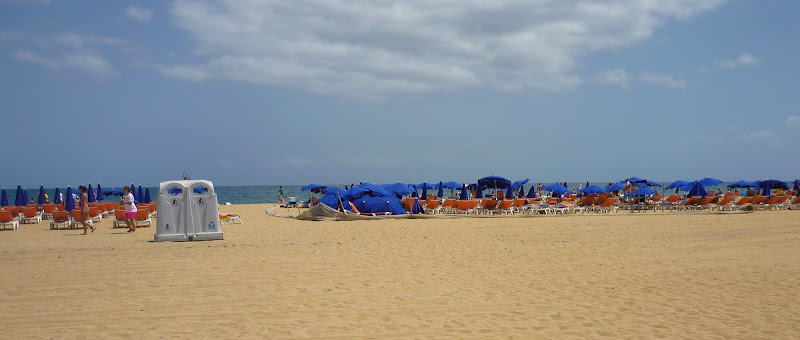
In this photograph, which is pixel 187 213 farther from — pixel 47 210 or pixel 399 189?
pixel 399 189

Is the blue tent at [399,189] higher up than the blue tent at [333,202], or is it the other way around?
the blue tent at [399,189]

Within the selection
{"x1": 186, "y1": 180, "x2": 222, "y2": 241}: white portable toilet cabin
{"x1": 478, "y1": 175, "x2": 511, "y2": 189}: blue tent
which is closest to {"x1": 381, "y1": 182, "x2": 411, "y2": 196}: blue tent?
{"x1": 478, "y1": 175, "x2": 511, "y2": 189}: blue tent

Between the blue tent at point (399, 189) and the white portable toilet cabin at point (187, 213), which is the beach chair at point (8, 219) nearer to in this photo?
the white portable toilet cabin at point (187, 213)

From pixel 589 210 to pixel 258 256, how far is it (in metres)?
18.9

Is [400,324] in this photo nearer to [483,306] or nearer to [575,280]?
[483,306]

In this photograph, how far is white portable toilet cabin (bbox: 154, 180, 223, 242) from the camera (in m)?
12.6

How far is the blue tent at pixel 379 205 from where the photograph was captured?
21266mm

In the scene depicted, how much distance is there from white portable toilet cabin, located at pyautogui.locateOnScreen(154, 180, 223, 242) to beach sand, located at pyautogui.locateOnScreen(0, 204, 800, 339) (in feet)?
1.72

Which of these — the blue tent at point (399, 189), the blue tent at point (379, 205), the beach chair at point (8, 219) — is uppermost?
the blue tent at point (399, 189)

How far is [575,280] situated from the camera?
7836mm

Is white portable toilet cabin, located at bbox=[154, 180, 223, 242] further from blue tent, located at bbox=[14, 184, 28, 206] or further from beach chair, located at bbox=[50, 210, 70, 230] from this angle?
blue tent, located at bbox=[14, 184, 28, 206]

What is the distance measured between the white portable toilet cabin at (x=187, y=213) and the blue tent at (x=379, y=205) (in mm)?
8731

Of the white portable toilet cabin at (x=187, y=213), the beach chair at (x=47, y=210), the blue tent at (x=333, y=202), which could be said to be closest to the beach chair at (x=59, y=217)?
the beach chair at (x=47, y=210)

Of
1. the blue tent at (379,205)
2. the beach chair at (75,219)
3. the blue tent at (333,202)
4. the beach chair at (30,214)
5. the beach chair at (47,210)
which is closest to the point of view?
the beach chair at (75,219)
